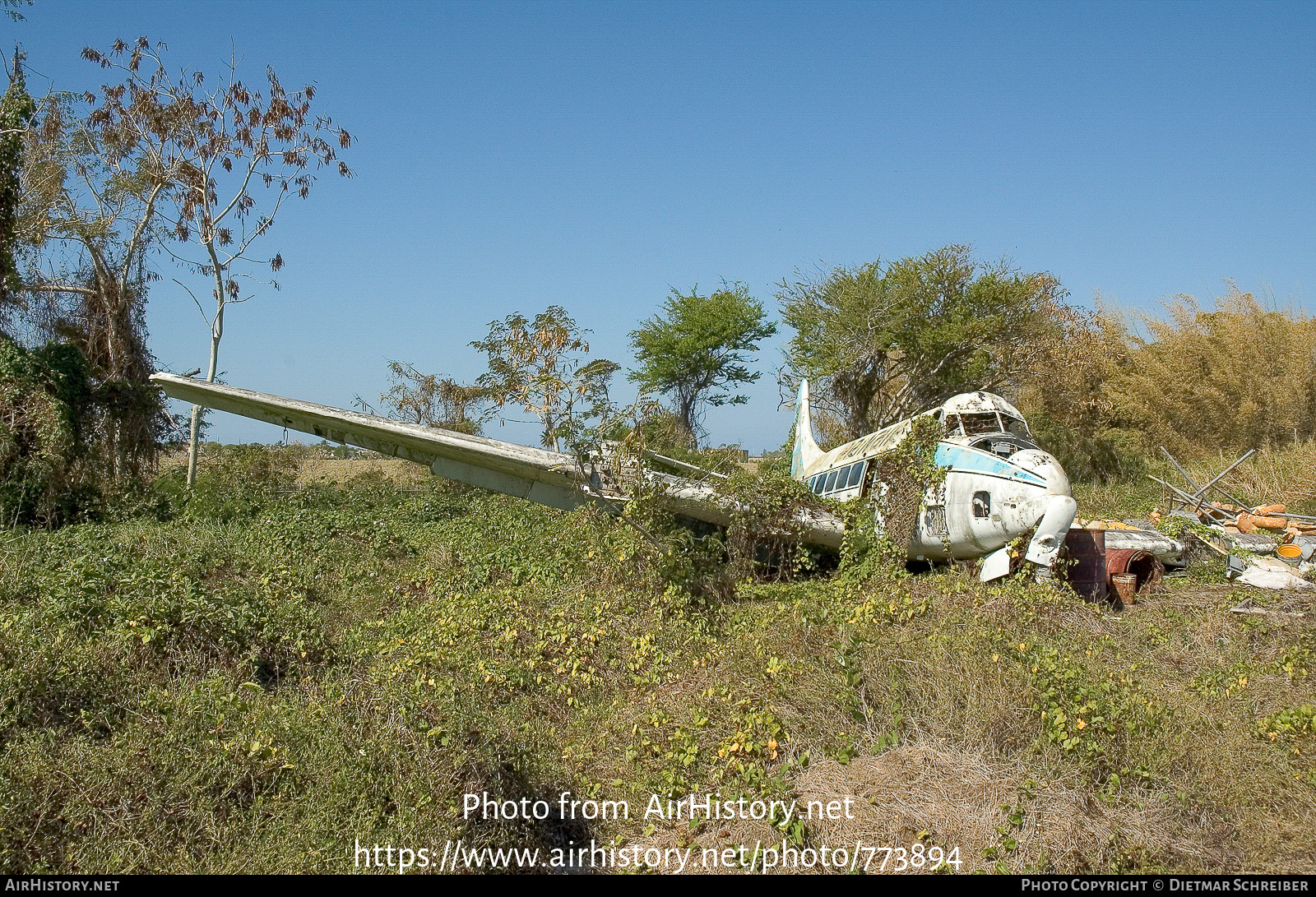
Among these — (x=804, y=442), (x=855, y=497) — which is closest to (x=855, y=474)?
(x=855, y=497)

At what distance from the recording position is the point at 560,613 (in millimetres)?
8523

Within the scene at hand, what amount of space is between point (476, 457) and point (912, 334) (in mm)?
16410

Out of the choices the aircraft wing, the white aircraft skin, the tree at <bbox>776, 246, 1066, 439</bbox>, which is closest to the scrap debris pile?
the white aircraft skin

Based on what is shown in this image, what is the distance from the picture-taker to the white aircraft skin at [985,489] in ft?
31.8

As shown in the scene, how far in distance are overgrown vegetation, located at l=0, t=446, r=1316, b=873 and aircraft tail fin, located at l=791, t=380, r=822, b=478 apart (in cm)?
787

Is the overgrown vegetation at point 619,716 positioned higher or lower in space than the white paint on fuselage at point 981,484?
lower

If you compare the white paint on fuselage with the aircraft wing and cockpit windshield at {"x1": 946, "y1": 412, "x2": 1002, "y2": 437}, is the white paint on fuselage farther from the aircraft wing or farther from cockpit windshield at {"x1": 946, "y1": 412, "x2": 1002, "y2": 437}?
the aircraft wing

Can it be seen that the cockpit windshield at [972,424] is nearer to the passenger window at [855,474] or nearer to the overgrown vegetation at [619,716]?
the passenger window at [855,474]

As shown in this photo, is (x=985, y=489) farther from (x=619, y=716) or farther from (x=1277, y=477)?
(x=1277, y=477)

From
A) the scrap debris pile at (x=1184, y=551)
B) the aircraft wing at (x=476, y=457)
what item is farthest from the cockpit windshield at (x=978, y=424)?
the aircraft wing at (x=476, y=457)

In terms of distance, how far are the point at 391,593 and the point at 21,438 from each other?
6891mm

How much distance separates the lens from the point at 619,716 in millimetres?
6617

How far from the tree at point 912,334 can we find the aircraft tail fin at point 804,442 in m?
5.16

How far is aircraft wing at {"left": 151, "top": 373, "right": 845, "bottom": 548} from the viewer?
990 cm
